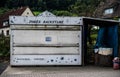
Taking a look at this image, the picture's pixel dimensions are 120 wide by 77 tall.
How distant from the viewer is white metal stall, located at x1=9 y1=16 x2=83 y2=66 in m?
17.9

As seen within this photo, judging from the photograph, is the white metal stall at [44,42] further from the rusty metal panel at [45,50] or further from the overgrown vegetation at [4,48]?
the overgrown vegetation at [4,48]

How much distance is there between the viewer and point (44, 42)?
17.9 m

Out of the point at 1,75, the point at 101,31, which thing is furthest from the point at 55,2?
the point at 1,75

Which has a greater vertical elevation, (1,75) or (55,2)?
(55,2)

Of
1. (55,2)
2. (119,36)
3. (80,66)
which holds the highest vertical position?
(55,2)

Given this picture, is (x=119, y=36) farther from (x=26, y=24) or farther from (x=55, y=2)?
(x=55, y=2)

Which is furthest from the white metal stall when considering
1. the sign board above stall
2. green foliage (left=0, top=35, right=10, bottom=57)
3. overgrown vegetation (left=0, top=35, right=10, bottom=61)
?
green foliage (left=0, top=35, right=10, bottom=57)

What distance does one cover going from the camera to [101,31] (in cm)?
2111

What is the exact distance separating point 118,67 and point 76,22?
327 cm

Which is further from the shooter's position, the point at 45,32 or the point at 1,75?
the point at 45,32

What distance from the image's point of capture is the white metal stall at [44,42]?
1788cm

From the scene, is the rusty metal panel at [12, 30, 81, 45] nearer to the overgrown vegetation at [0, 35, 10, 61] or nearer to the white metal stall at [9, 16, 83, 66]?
the white metal stall at [9, 16, 83, 66]

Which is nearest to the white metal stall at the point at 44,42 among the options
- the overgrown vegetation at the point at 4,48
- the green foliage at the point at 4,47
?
the overgrown vegetation at the point at 4,48

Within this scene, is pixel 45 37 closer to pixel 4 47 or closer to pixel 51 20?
pixel 51 20
